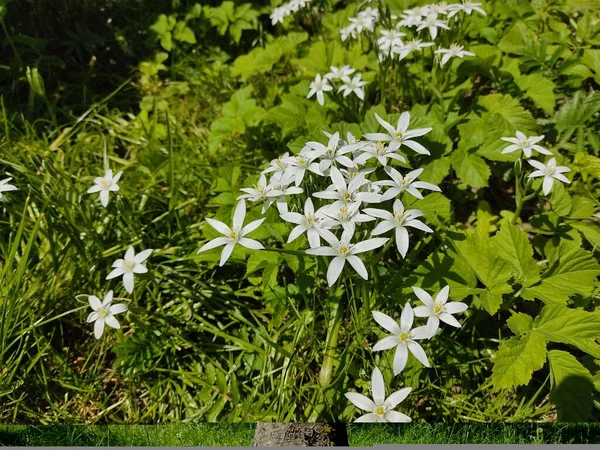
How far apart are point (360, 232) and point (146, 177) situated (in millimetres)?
1350

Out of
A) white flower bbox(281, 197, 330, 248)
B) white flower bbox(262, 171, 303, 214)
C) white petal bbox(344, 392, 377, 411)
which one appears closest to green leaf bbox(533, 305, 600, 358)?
white petal bbox(344, 392, 377, 411)

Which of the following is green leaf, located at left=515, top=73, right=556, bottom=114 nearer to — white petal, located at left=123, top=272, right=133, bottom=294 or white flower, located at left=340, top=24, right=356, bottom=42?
white flower, located at left=340, top=24, right=356, bottom=42

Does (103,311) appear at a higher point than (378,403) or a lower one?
higher

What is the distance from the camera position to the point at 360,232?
147 centimetres

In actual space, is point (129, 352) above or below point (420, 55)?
below

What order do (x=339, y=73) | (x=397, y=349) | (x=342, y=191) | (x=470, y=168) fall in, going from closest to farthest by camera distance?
(x=397, y=349)
(x=342, y=191)
(x=470, y=168)
(x=339, y=73)

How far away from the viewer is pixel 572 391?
146 cm

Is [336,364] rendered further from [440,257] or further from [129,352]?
[129,352]

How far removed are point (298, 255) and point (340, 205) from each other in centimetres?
29

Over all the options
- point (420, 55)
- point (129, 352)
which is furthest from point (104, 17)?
point (129, 352)

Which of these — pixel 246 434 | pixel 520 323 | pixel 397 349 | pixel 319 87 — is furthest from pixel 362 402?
pixel 319 87

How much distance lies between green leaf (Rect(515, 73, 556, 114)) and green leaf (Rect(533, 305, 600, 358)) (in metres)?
1.04

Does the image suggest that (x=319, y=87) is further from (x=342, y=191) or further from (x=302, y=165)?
(x=342, y=191)

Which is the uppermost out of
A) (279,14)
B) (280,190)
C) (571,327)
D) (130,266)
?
(279,14)
